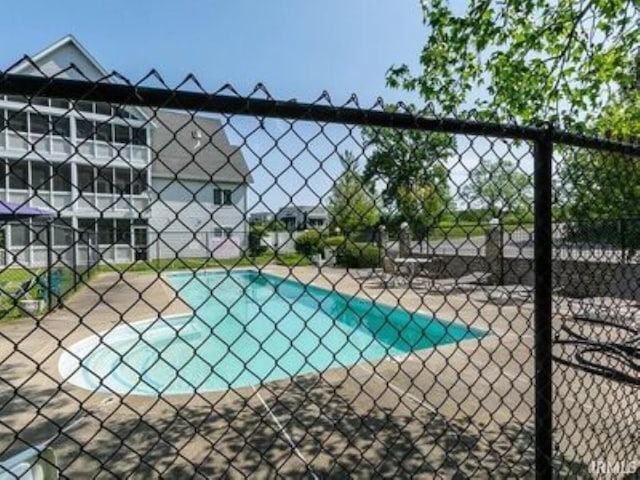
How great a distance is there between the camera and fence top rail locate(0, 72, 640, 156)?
3.65 feet

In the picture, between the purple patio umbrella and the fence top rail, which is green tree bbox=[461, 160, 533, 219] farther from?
the purple patio umbrella

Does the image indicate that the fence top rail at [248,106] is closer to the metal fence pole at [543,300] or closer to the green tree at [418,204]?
the metal fence pole at [543,300]

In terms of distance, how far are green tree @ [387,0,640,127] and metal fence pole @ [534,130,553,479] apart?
3.23 meters

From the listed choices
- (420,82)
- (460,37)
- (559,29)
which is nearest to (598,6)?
(559,29)

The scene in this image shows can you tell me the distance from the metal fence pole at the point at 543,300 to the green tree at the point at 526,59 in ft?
10.6

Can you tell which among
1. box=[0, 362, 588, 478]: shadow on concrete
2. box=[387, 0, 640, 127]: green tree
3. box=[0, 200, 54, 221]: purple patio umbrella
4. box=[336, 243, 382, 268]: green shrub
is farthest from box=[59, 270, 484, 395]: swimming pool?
box=[387, 0, 640, 127]: green tree

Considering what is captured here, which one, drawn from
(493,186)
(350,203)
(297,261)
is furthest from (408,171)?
(297,261)

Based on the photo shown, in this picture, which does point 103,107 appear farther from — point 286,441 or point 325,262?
point 286,441

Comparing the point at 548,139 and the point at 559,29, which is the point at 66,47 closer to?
the point at 559,29

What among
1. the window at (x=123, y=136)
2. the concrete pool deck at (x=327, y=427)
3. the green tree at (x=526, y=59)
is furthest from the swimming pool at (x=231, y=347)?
the green tree at (x=526, y=59)

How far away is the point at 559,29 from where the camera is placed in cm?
491

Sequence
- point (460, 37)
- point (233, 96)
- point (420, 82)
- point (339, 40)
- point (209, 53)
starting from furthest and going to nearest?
point (209, 53)
point (339, 40)
point (420, 82)
point (460, 37)
point (233, 96)

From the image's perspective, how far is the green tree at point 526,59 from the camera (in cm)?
471

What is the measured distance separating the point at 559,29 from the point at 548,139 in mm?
4176
